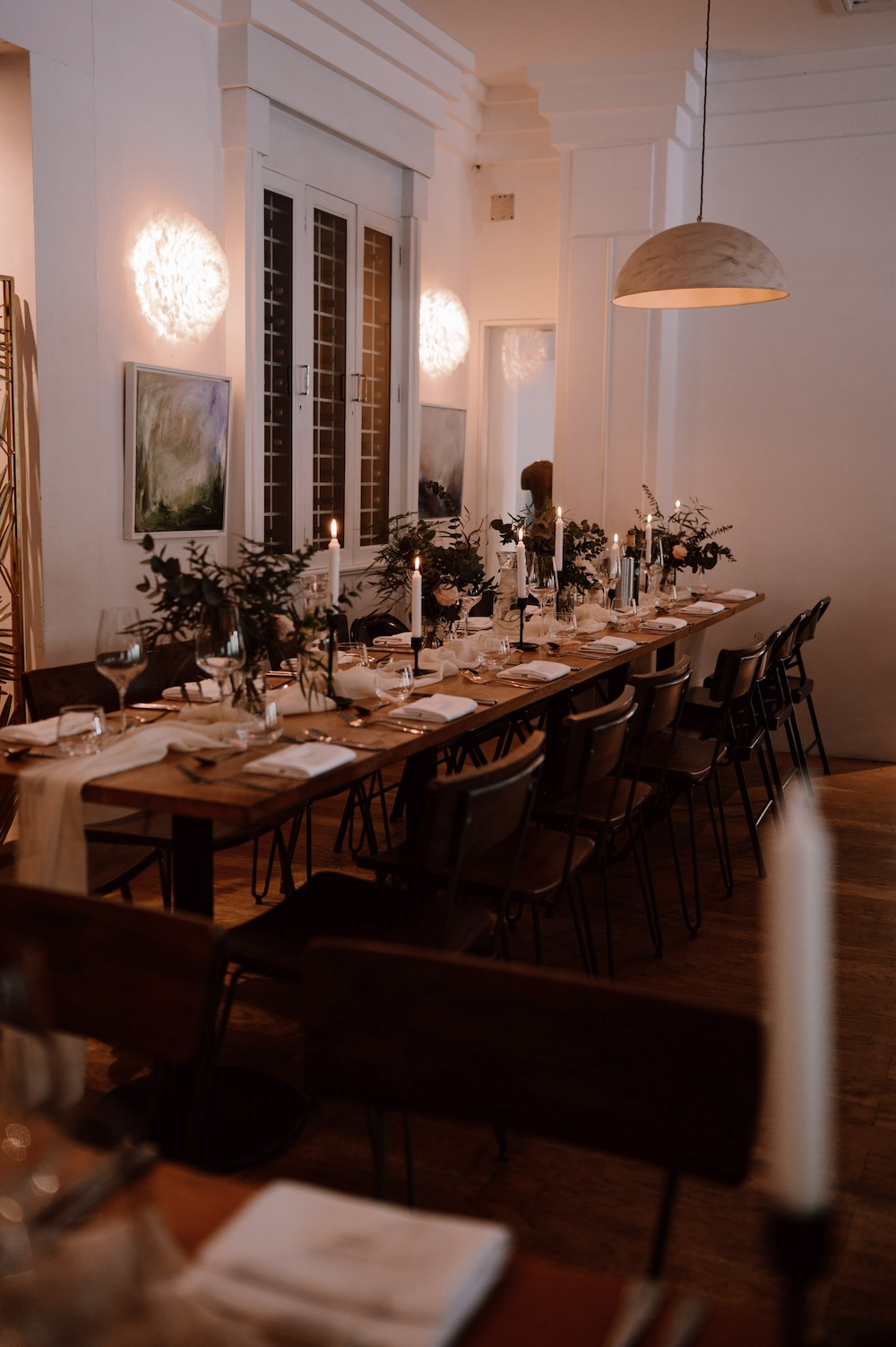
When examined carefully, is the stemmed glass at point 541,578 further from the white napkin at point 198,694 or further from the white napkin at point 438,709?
the white napkin at point 198,694

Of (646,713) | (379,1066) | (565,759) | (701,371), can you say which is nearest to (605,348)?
(701,371)

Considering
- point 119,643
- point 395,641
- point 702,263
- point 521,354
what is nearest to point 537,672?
point 395,641

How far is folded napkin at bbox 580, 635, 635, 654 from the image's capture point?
4543 mm

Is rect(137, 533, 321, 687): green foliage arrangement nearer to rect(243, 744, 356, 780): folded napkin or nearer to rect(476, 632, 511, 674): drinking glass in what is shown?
Result: rect(243, 744, 356, 780): folded napkin

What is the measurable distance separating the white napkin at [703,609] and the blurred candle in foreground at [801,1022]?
17.4ft

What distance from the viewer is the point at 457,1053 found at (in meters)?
1.42

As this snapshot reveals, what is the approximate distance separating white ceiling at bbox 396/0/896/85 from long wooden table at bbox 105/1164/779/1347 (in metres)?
6.59

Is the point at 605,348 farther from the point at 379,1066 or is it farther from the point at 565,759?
the point at 379,1066

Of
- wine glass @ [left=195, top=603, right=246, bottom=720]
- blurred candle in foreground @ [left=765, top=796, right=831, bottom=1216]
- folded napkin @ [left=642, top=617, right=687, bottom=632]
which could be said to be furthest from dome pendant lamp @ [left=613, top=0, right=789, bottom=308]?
blurred candle in foreground @ [left=765, top=796, right=831, bottom=1216]

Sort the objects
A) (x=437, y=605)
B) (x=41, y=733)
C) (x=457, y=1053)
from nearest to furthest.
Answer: (x=457, y=1053)
(x=41, y=733)
(x=437, y=605)

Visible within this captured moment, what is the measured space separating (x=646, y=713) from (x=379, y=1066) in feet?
7.97

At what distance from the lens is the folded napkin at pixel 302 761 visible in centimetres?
264

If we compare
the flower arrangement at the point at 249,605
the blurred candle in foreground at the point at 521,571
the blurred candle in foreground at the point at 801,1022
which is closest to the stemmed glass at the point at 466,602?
the blurred candle in foreground at the point at 521,571

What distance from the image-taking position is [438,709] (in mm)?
3250
